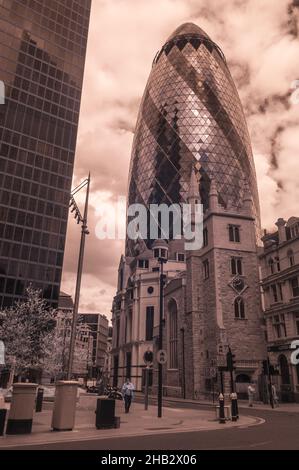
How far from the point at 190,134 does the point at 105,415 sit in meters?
96.5

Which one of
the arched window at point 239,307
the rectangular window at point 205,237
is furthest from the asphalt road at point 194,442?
the rectangular window at point 205,237

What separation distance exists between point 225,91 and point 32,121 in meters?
63.0

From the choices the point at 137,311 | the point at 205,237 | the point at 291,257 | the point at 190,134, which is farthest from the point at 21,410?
the point at 190,134

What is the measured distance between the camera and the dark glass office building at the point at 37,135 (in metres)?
67.6

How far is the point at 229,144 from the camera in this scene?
105m

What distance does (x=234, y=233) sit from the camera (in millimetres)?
50781

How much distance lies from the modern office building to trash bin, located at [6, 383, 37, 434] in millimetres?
32454

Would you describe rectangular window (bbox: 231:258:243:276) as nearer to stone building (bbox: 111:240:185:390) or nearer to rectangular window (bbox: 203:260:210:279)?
rectangular window (bbox: 203:260:210:279)

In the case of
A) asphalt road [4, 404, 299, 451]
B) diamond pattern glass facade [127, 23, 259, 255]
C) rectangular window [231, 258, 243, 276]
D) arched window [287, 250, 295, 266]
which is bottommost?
asphalt road [4, 404, 299, 451]

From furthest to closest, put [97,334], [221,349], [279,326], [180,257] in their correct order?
[97,334]
[180,257]
[221,349]
[279,326]

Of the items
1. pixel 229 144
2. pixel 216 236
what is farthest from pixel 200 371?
pixel 229 144

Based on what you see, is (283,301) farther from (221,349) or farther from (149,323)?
(149,323)

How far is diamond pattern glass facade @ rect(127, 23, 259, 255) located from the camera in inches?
3969

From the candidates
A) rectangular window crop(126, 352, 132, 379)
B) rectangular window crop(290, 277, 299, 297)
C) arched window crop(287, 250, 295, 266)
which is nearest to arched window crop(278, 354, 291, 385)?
rectangular window crop(290, 277, 299, 297)
